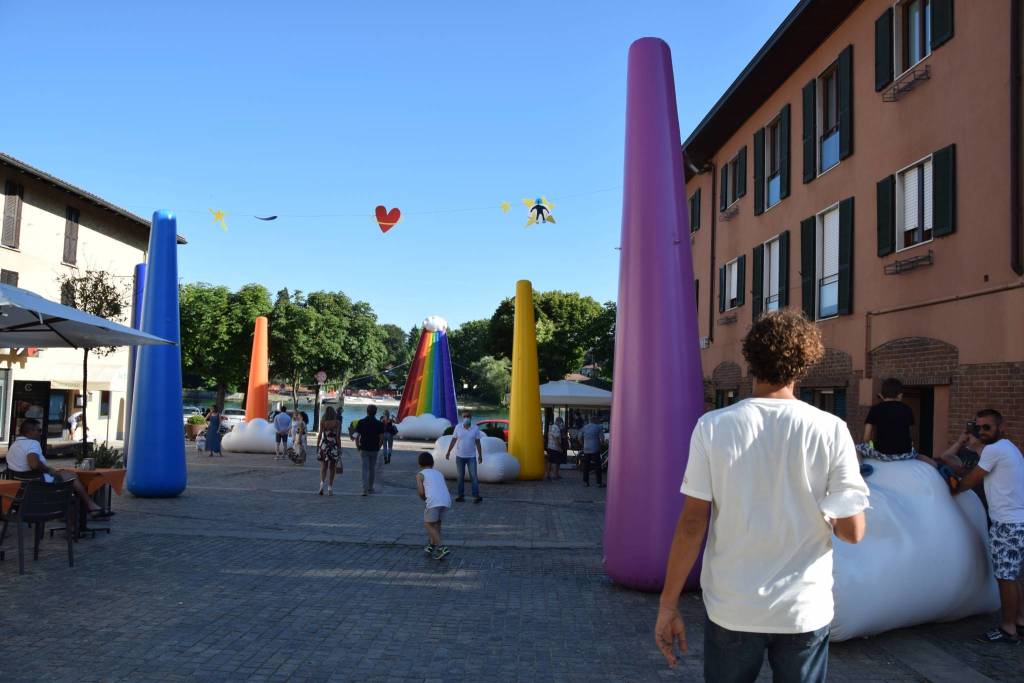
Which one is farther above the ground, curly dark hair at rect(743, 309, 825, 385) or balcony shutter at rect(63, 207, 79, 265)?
balcony shutter at rect(63, 207, 79, 265)

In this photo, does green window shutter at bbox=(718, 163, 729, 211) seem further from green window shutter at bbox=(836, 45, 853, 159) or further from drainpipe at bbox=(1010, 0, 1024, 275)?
drainpipe at bbox=(1010, 0, 1024, 275)

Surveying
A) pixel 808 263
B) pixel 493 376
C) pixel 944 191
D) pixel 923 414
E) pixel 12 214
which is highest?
pixel 12 214

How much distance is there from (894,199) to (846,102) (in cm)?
253

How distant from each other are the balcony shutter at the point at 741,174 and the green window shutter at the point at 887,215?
6.87 meters

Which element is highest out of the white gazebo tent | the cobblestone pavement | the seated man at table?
the white gazebo tent

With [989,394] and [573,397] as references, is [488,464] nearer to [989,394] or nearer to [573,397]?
[573,397]

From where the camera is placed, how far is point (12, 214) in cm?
2480

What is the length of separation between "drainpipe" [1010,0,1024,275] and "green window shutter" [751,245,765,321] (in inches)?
321

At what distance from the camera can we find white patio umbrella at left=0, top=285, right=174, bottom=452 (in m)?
7.81

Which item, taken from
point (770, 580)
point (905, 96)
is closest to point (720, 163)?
point (905, 96)

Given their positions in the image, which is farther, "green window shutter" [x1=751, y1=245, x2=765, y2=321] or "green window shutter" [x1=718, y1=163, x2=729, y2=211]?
"green window shutter" [x1=718, y1=163, x2=729, y2=211]

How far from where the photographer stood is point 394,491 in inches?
597

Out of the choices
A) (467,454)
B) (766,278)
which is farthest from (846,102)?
(467,454)

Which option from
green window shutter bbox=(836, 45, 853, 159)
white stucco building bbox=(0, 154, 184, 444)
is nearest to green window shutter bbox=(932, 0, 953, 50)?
green window shutter bbox=(836, 45, 853, 159)
